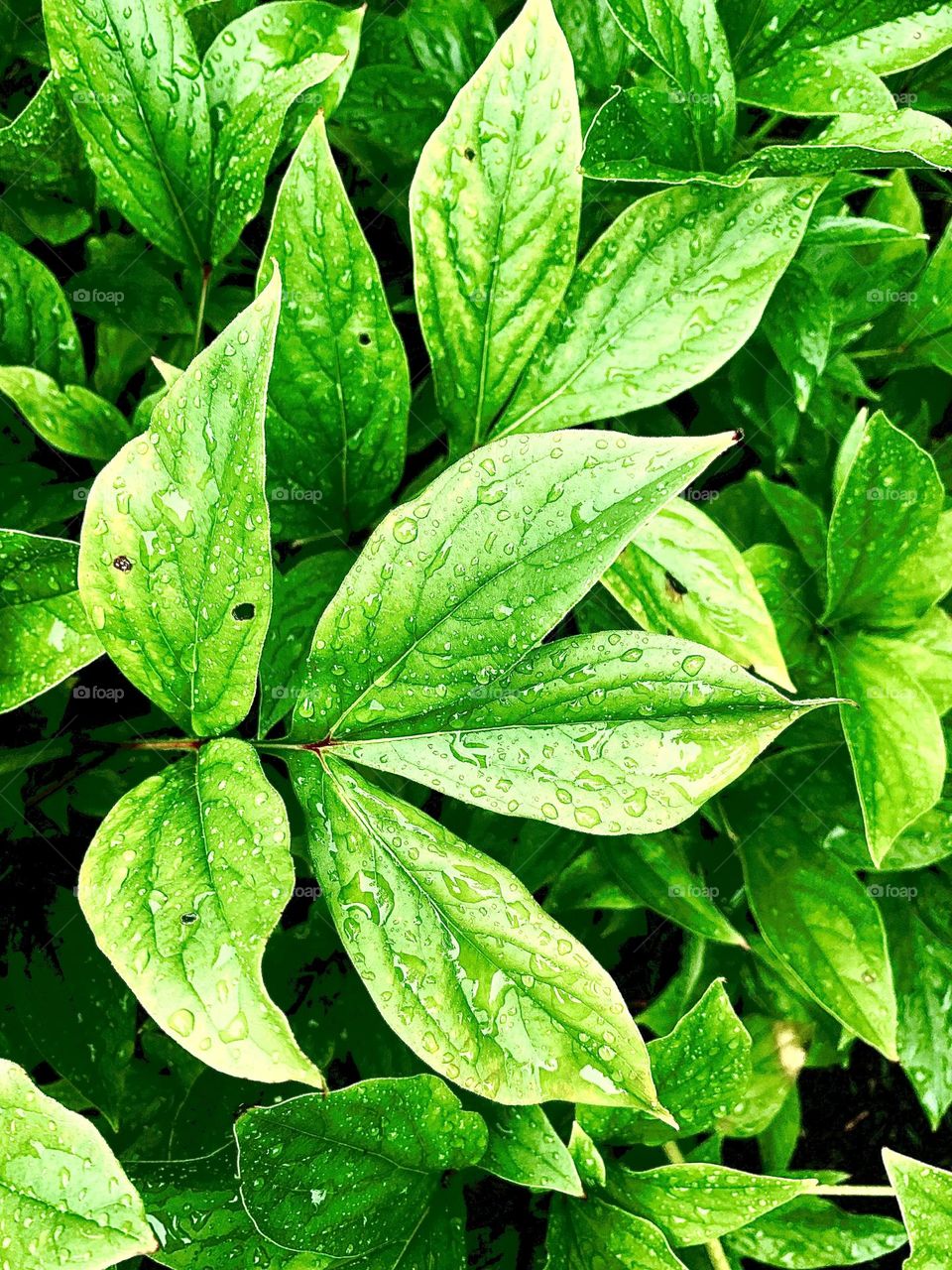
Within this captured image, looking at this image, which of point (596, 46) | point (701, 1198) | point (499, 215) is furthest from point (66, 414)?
point (701, 1198)

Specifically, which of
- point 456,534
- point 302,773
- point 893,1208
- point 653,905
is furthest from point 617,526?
point 893,1208

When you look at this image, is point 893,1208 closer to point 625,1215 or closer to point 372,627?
point 625,1215

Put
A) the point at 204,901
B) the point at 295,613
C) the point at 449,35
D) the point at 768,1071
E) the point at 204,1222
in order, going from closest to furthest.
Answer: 1. the point at 204,901
2. the point at 204,1222
3. the point at 295,613
4. the point at 449,35
5. the point at 768,1071

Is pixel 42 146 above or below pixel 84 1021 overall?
above

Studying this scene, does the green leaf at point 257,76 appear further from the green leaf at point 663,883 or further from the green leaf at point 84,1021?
the green leaf at point 663,883

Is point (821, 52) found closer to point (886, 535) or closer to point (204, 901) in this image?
point (886, 535)

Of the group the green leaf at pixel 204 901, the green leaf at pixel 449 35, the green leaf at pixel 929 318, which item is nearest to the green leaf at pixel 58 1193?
the green leaf at pixel 204 901

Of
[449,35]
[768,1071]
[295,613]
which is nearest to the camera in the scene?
[295,613]

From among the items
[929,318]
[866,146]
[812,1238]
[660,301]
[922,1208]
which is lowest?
[812,1238]
